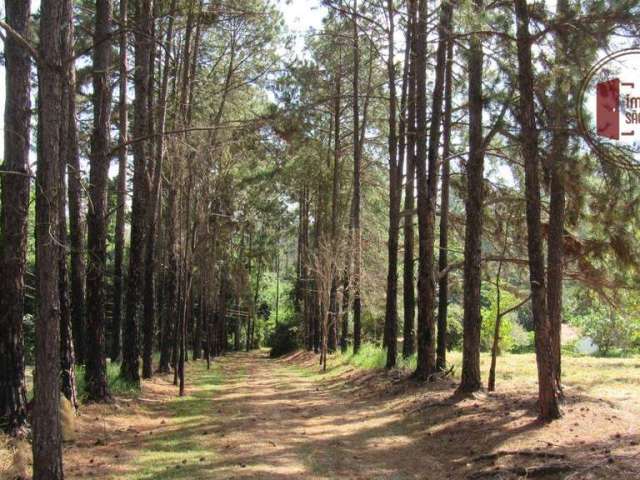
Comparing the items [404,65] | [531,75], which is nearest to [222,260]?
A: [404,65]

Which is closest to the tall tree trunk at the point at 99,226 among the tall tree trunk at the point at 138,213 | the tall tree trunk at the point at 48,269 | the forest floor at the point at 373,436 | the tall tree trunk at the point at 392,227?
the forest floor at the point at 373,436

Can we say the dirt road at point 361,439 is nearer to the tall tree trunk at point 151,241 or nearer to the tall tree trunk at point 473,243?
the tall tree trunk at point 473,243

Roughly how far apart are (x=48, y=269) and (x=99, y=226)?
6.08m

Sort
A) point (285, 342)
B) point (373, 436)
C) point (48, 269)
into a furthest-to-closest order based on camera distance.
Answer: point (285, 342) → point (373, 436) → point (48, 269)

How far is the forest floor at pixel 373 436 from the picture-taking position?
671 cm

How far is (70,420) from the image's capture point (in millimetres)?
8633

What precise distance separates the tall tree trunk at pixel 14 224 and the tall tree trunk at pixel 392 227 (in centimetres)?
971

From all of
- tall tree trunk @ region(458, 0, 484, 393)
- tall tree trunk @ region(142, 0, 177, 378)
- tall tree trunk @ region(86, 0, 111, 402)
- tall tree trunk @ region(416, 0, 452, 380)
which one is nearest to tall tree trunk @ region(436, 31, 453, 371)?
tall tree trunk @ region(416, 0, 452, 380)

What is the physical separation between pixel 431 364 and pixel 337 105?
1638cm

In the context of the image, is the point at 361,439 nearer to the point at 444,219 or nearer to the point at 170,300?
the point at 444,219

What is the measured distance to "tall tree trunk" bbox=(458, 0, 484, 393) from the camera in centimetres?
1059

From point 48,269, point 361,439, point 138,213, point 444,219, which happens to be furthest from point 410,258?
point 48,269

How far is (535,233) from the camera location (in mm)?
8328

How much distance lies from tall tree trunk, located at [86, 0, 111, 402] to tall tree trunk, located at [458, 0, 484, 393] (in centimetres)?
652
